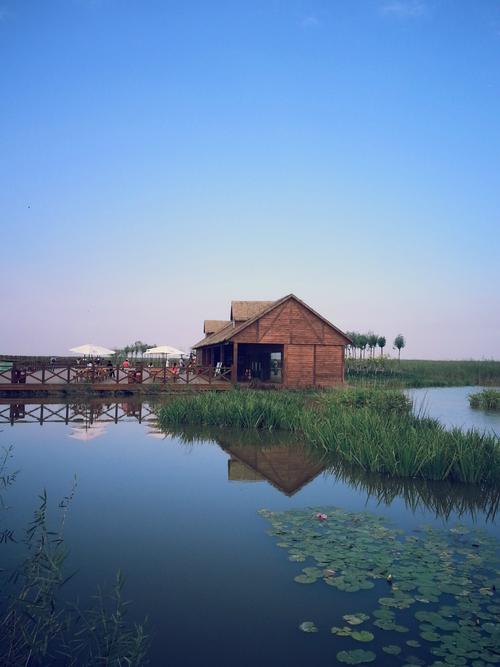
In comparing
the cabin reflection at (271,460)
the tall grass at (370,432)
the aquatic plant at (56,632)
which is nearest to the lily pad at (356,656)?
the aquatic plant at (56,632)

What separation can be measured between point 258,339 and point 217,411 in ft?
36.6

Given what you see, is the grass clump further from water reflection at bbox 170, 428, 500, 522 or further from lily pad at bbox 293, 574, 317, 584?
lily pad at bbox 293, 574, 317, 584

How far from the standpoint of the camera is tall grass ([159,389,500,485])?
997cm

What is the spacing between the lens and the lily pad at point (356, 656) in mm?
4066

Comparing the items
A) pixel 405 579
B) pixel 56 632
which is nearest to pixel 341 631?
pixel 405 579

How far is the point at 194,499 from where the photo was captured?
874cm

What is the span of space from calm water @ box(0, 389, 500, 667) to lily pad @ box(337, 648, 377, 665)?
9 centimetres

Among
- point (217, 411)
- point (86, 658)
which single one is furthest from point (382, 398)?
point (86, 658)

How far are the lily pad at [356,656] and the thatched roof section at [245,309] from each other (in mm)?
29236

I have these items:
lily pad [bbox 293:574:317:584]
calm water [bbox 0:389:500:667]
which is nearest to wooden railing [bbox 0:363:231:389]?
calm water [bbox 0:389:500:667]

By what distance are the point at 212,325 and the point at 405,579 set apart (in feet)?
128

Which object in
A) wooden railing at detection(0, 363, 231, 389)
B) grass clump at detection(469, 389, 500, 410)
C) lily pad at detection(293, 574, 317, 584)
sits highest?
wooden railing at detection(0, 363, 231, 389)

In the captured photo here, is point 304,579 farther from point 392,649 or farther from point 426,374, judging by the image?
point 426,374

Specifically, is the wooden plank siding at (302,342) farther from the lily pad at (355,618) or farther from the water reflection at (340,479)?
the lily pad at (355,618)
